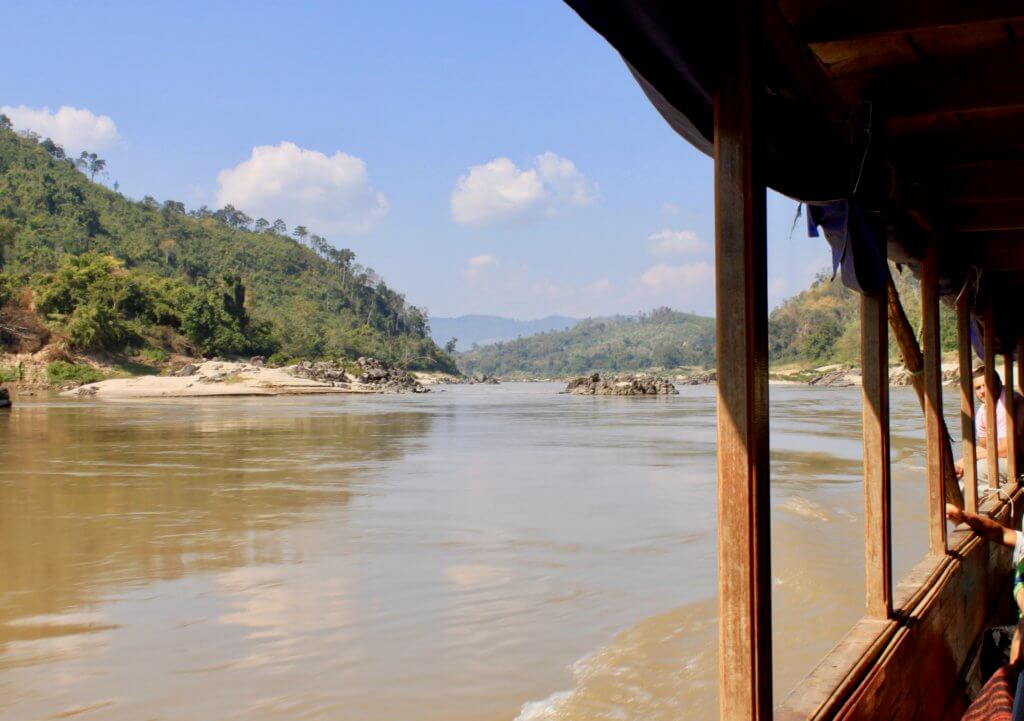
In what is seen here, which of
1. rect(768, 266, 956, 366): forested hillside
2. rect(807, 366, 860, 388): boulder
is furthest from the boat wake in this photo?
rect(807, 366, 860, 388): boulder

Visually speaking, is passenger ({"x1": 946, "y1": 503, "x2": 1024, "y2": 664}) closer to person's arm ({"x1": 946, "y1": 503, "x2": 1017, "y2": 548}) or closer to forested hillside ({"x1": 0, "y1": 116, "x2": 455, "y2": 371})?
person's arm ({"x1": 946, "y1": 503, "x2": 1017, "y2": 548})

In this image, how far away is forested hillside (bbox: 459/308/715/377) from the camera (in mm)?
149125

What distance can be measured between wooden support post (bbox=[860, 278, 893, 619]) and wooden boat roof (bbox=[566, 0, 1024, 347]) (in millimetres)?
366

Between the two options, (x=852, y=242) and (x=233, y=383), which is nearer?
(x=852, y=242)

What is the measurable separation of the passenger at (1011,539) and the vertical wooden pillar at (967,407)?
27.2 inches

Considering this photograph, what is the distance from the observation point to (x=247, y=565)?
19.2 ft

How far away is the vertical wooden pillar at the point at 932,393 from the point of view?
3777mm

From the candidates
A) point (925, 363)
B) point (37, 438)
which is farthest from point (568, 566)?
point (37, 438)

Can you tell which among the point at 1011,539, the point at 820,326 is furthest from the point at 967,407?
the point at 820,326

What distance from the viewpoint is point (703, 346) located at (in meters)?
159

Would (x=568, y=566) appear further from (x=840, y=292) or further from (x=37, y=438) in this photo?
(x=840, y=292)

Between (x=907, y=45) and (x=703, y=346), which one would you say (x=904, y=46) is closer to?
(x=907, y=45)

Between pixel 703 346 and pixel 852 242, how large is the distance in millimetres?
159567

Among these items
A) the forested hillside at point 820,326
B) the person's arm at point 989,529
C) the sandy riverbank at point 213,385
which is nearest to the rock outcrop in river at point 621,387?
the sandy riverbank at point 213,385
